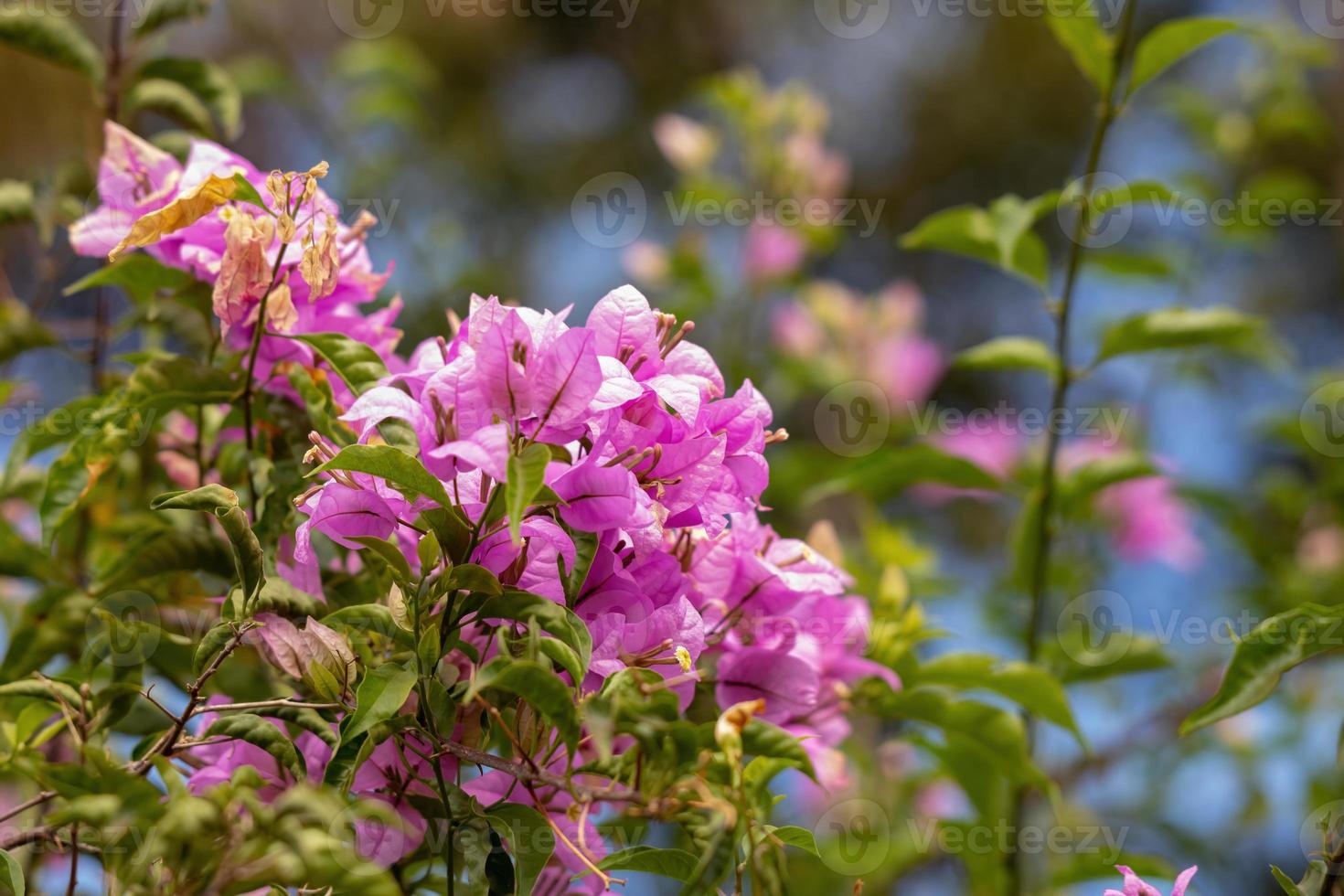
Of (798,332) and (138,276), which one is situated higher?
(138,276)

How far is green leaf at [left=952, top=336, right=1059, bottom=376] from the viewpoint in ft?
4.38

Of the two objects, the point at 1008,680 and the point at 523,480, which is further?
the point at 1008,680

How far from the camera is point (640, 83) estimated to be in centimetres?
548

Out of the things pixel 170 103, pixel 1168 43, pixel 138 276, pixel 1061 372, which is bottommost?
pixel 1061 372

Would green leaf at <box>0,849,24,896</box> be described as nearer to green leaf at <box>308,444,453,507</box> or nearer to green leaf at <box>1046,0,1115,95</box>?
green leaf at <box>308,444,453,507</box>

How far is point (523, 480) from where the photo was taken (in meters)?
0.59

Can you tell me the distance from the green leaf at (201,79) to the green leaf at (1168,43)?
3.16 ft

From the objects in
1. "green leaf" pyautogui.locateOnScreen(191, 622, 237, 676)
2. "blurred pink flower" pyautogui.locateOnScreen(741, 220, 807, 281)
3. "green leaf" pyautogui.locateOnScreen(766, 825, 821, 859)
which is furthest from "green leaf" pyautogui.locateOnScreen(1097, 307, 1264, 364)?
"blurred pink flower" pyautogui.locateOnScreen(741, 220, 807, 281)

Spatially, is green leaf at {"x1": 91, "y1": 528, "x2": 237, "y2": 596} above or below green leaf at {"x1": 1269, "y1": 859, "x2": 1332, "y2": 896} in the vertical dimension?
above

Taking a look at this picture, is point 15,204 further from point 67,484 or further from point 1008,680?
point 1008,680

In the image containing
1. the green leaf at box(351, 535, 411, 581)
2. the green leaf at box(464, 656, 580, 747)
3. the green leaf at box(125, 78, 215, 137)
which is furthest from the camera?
the green leaf at box(125, 78, 215, 137)

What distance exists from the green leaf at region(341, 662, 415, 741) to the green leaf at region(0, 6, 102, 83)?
844mm

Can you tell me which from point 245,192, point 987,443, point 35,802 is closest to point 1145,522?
point 987,443

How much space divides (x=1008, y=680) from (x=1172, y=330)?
1.69 feet
